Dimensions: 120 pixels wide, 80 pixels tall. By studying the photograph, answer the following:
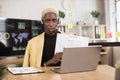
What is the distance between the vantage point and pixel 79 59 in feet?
4.62

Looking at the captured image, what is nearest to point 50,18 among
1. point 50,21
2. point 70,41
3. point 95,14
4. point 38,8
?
point 50,21

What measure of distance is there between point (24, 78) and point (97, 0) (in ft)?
16.1

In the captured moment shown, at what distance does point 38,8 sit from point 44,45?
3.31 meters

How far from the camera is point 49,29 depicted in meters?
2.14

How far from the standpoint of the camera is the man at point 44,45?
6.54ft

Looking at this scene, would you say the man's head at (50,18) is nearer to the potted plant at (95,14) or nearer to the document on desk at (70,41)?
the document on desk at (70,41)

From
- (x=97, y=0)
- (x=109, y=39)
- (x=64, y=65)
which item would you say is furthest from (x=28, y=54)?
(x=97, y=0)

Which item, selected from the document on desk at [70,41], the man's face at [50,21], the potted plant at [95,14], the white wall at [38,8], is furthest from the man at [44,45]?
the potted plant at [95,14]

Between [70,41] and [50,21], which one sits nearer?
[70,41]

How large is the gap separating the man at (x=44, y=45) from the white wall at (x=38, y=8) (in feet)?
10.2

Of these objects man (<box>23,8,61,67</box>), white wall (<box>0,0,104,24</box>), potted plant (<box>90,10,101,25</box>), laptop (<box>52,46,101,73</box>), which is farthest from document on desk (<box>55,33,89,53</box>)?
potted plant (<box>90,10,101,25</box>)

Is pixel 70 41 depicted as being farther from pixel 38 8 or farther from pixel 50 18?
pixel 38 8

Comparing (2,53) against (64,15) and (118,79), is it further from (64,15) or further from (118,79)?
(118,79)

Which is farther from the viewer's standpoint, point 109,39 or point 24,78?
point 109,39
